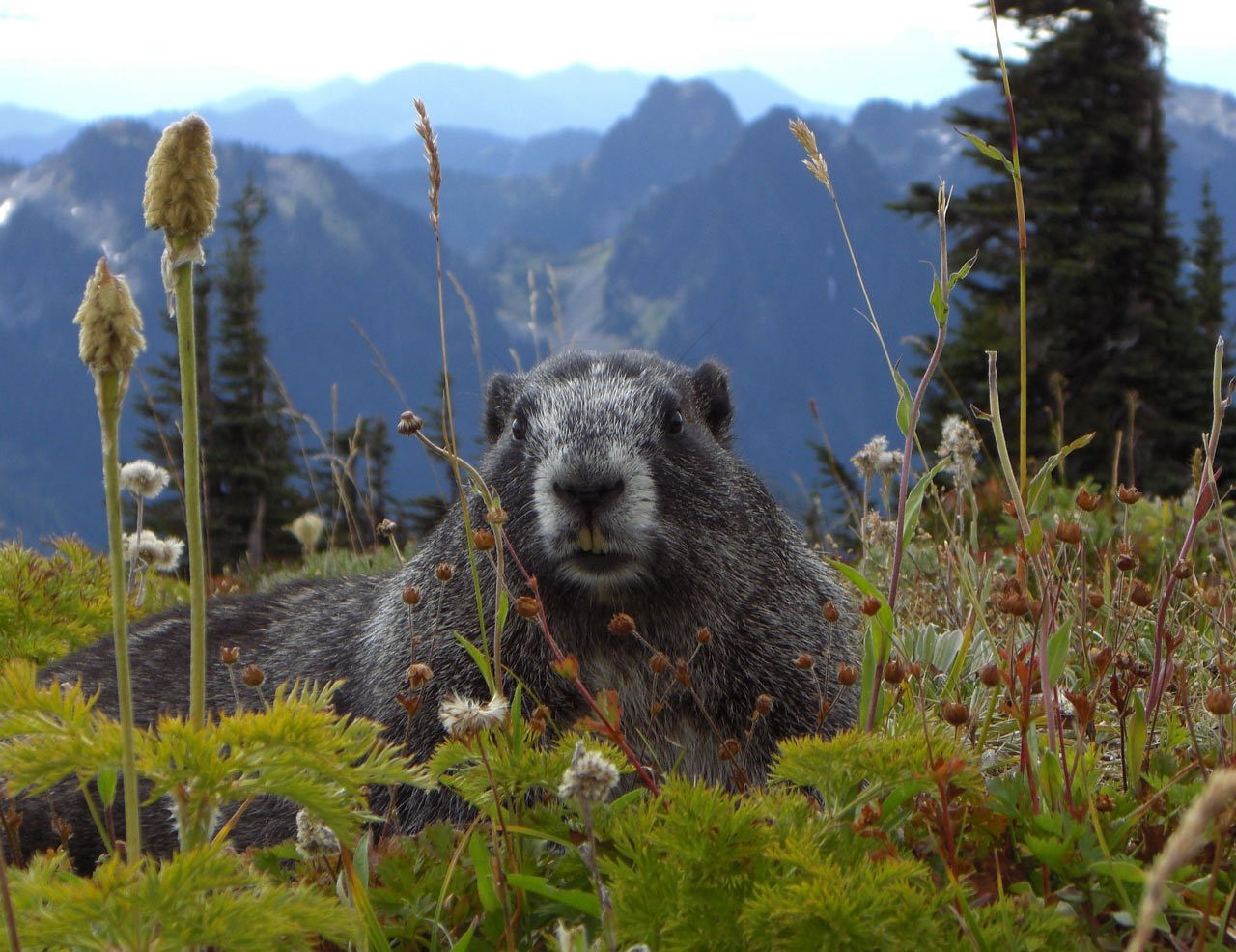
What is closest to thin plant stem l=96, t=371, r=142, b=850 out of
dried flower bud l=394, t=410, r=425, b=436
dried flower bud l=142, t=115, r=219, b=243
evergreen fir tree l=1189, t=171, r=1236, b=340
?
dried flower bud l=142, t=115, r=219, b=243

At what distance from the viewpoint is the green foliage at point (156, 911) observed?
5.70 feet

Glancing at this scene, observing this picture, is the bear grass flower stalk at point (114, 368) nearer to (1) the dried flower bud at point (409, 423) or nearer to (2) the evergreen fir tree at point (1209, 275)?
(1) the dried flower bud at point (409, 423)

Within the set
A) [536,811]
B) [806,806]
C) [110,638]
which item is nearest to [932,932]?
[806,806]

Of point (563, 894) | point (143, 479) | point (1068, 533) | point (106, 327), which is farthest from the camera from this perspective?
point (143, 479)

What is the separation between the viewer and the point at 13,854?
3574mm

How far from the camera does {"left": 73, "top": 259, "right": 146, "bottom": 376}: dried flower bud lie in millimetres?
1701

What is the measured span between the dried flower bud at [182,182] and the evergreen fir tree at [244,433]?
34153mm

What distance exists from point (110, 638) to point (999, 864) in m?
4.94

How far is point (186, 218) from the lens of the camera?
6.13ft

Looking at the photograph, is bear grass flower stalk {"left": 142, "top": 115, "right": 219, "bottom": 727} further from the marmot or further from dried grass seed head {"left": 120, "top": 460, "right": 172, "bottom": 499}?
dried grass seed head {"left": 120, "top": 460, "right": 172, "bottom": 499}

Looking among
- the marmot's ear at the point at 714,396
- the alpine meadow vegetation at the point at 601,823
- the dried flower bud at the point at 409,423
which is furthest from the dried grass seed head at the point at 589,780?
the marmot's ear at the point at 714,396

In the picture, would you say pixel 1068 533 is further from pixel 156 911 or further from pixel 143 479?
pixel 143 479

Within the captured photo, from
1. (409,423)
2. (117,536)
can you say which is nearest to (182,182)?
(117,536)

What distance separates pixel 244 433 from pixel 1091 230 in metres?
30.7
